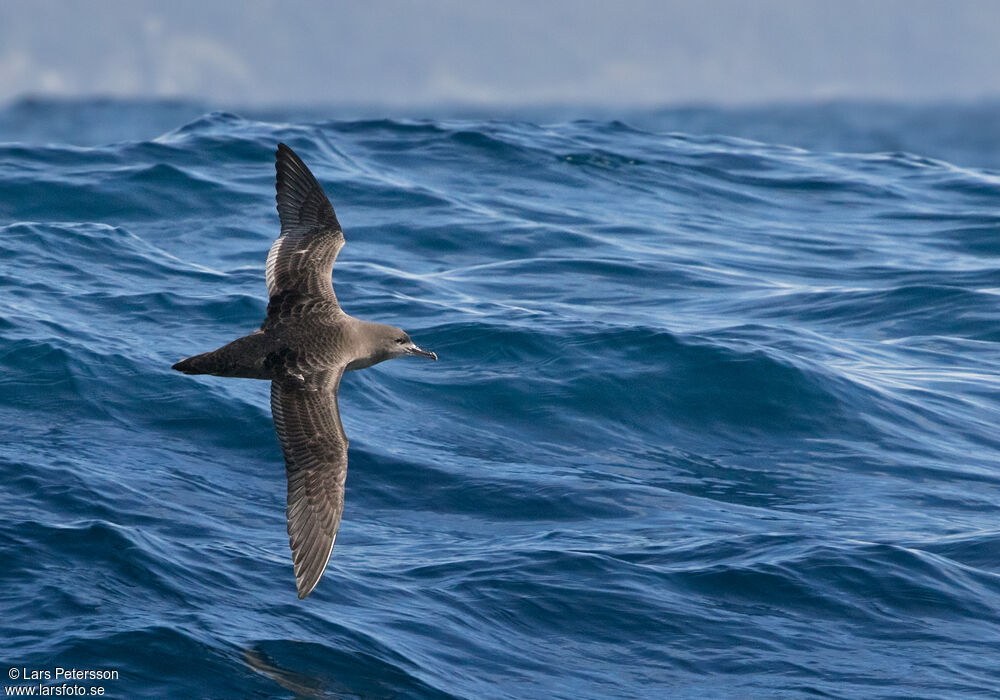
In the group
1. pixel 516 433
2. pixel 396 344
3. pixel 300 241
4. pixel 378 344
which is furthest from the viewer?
pixel 516 433

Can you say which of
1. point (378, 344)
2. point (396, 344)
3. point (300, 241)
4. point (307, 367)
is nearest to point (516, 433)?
point (396, 344)

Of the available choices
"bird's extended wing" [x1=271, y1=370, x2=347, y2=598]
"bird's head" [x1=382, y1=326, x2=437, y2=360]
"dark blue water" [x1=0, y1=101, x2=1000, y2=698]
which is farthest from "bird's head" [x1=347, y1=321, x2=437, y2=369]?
"dark blue water" [x1=0, y1=101, x2=1000, y2=698]

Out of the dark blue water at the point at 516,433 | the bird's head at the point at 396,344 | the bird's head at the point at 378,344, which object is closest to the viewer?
the dark blue water at the point at 516,433

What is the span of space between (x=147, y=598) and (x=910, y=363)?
29.1ft

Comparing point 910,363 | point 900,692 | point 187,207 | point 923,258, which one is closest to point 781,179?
point 923,258

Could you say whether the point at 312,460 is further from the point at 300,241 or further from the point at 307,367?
the point at 300,241

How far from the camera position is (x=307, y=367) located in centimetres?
828

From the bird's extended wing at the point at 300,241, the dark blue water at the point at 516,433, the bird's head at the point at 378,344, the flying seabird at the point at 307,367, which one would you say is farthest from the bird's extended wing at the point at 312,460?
the bird's extended wing at the point at 300,241

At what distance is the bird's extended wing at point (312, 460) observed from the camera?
7898 millimetres

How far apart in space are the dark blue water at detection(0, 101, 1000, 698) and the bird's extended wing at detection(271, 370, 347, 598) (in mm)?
516

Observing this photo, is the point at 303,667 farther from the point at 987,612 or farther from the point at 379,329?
the point at 987,612

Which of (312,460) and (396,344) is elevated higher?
(396,344)

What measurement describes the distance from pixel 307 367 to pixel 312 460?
1.96ft

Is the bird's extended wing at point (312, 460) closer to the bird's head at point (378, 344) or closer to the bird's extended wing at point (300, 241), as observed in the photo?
the bird's head at point (378, 344)
